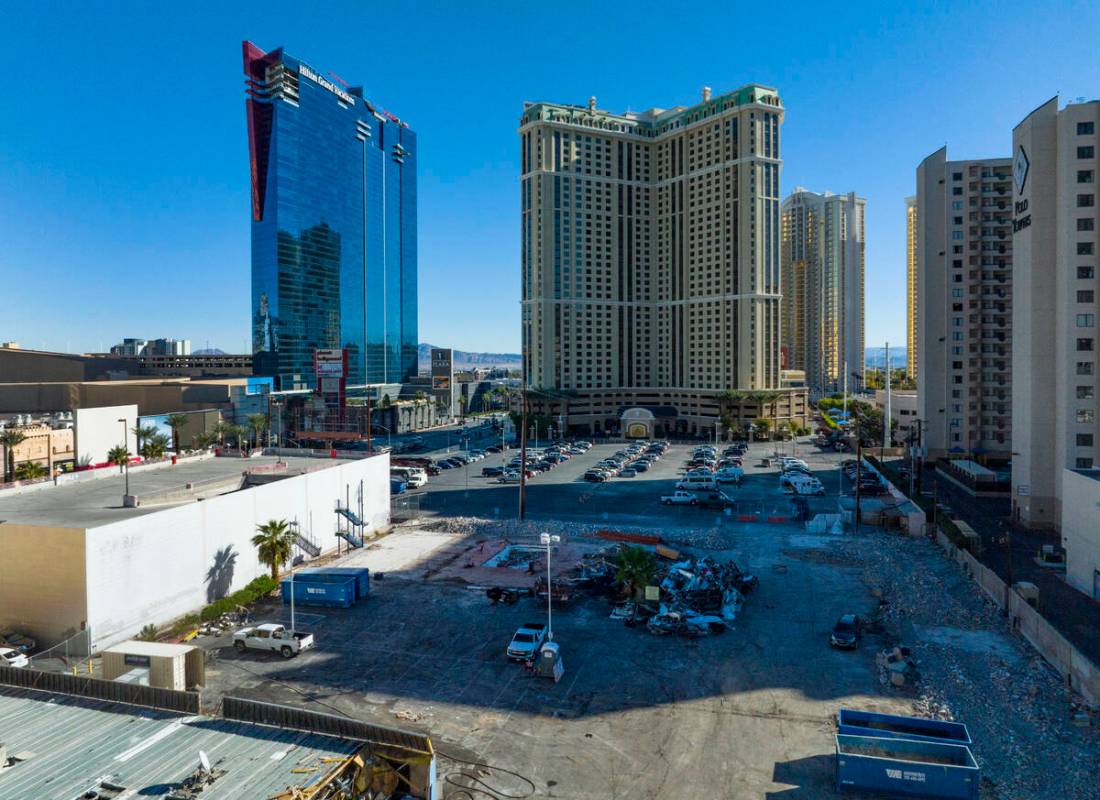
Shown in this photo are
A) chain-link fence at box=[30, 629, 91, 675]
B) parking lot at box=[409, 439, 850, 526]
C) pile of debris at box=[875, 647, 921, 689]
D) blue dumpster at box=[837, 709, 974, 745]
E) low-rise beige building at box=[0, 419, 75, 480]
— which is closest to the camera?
blue dumpster at box=[837, 709, 974, 745]

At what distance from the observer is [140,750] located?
49.0 ft

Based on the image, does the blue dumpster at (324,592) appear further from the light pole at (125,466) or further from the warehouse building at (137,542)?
the light pole at (125,466)

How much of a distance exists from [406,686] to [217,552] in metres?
14.5

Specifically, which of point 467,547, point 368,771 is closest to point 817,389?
point 467,547

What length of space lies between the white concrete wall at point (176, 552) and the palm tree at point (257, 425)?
1603 inches

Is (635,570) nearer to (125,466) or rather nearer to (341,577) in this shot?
(341,577)

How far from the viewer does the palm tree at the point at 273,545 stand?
3494cm

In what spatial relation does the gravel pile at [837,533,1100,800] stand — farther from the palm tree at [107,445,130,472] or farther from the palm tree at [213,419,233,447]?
the palm tree at [213,419,233,447]

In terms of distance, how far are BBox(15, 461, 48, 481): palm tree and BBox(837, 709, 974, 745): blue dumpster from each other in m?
51.5

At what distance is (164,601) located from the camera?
99.9ft

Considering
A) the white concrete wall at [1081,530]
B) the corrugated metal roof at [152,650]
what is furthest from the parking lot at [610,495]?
the corrugated metal roof at [152,650]

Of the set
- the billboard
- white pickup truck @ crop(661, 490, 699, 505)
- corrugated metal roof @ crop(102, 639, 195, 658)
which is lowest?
white pickup truck @ crop(661, 490, 699, 505)

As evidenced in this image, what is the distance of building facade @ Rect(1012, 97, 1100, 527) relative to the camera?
1758 inches

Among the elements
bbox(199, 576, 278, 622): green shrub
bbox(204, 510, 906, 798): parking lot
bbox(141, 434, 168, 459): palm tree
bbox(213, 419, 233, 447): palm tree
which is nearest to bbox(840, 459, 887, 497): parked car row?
bbox(204, 510, 906, 798): parking lot
